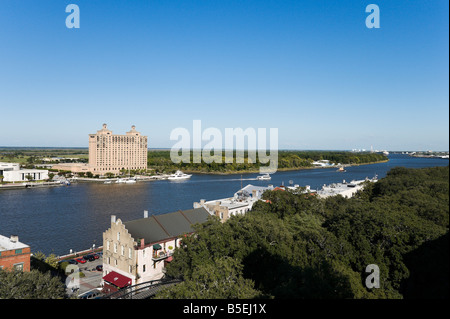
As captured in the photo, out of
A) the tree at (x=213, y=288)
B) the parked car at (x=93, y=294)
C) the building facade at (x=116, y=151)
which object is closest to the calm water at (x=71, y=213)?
the parked car at (x=93, y=294)

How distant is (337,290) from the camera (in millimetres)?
10125

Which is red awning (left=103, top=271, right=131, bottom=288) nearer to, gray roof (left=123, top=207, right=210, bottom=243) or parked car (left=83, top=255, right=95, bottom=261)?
gray roof (left=123, top=207, right=210, bottom=243)

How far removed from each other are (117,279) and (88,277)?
11.5ft

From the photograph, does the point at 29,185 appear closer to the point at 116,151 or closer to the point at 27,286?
the point at 116,151

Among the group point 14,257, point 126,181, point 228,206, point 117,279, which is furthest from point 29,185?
point 117,279

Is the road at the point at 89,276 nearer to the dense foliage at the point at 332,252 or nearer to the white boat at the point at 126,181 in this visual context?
the dense foliage at the point at 332,252

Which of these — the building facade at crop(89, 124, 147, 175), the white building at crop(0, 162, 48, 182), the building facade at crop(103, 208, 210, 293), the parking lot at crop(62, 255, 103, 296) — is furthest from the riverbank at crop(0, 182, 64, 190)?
the building facade at crop(103, 208, 210, 293)

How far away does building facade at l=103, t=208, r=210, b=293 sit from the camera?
20.0m

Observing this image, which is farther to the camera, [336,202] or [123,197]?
[123,197]

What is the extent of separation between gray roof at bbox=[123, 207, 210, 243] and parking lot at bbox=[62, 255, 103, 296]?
4.25m
